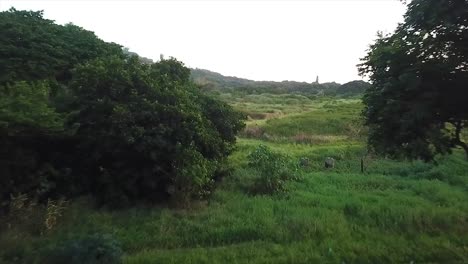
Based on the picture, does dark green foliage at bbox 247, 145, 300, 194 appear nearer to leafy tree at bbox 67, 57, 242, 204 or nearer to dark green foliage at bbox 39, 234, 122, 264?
leafy tree at bbox 67, 57, 242, 204

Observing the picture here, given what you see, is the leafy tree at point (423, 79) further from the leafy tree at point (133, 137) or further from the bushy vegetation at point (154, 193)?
the leafy tree at point (133, 137)

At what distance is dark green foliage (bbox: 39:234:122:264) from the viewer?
905 cm

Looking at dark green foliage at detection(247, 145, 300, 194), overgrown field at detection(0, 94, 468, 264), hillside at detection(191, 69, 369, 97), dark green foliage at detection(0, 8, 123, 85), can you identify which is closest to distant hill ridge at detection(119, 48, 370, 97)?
hillside at detection(191, 69, 369, 97)

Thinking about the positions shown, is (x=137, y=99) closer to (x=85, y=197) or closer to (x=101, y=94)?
(x=101, y=94)

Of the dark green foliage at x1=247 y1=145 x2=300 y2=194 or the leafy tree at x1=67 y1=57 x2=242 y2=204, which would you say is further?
the dark green foliage at x1=247 y1=145 x2=300 y2=194

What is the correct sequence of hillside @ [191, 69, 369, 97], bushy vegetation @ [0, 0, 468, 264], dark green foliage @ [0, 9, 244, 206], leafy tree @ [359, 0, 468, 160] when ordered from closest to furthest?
bushy vegetation @ [0, 0, 468, 264] → leafy tree @ [359, 0, 468, 160] → dark green foliage @ [0, 9, 244, 206] → hillside @ [191, 69, 369, 97]

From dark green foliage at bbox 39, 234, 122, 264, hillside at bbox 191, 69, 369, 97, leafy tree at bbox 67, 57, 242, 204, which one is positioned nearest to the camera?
dark green foliage at bbox 39, 234, 122, 264

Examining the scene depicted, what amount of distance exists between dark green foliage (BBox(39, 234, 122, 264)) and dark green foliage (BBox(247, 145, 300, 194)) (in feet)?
23.6

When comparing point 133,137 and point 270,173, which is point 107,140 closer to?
point 133,137

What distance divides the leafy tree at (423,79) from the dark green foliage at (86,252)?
7.42 meters

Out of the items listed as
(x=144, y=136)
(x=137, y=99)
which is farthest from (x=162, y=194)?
(x=137, y=99)

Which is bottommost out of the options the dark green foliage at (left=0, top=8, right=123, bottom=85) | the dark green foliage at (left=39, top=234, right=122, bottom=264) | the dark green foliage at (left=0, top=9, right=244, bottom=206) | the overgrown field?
the overgrown field

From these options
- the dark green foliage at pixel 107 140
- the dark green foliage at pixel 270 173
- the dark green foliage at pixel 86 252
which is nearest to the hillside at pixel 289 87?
the dark green foliage at pixel 270 173

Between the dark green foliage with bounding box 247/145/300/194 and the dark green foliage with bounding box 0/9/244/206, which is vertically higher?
the dark green foliage with bounding box 0/9/244/206
